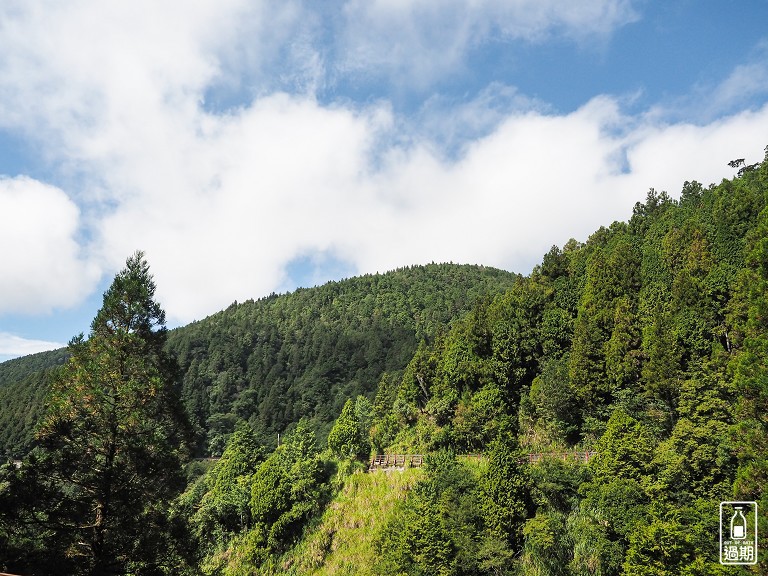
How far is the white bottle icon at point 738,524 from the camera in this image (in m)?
16.2

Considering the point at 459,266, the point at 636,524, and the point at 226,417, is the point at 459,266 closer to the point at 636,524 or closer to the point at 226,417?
the point at 226,417

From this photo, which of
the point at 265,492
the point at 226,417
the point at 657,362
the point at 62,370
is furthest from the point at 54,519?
the point at 226,417

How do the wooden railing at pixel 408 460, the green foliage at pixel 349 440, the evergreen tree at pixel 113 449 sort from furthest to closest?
the green foliage at pixel 349 440 → the wooden railing at pixel 408 460 → the evergreen tree at pixel 113 449

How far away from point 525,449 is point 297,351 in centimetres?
10501

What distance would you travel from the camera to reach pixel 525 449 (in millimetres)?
31719

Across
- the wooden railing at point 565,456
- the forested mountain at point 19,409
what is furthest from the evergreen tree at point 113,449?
the forested mountain at point 19,409

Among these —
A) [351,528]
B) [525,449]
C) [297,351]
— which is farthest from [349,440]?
[297,351]

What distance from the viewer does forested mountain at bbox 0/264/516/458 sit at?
103188 mm

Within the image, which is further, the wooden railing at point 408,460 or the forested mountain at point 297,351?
the forested mountain at point 297,351

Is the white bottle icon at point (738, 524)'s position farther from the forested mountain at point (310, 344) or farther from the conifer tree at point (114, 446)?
the forested mountain at point (310, 344)

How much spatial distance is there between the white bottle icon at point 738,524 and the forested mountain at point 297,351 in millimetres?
43108

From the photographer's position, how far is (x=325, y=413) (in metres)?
103

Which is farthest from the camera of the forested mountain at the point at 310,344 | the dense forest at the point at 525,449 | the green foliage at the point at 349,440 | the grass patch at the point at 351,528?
the forested mountain at the point at 310,344

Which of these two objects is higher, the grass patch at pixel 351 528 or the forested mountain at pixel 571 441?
the forested mountain at pixel 571 441
